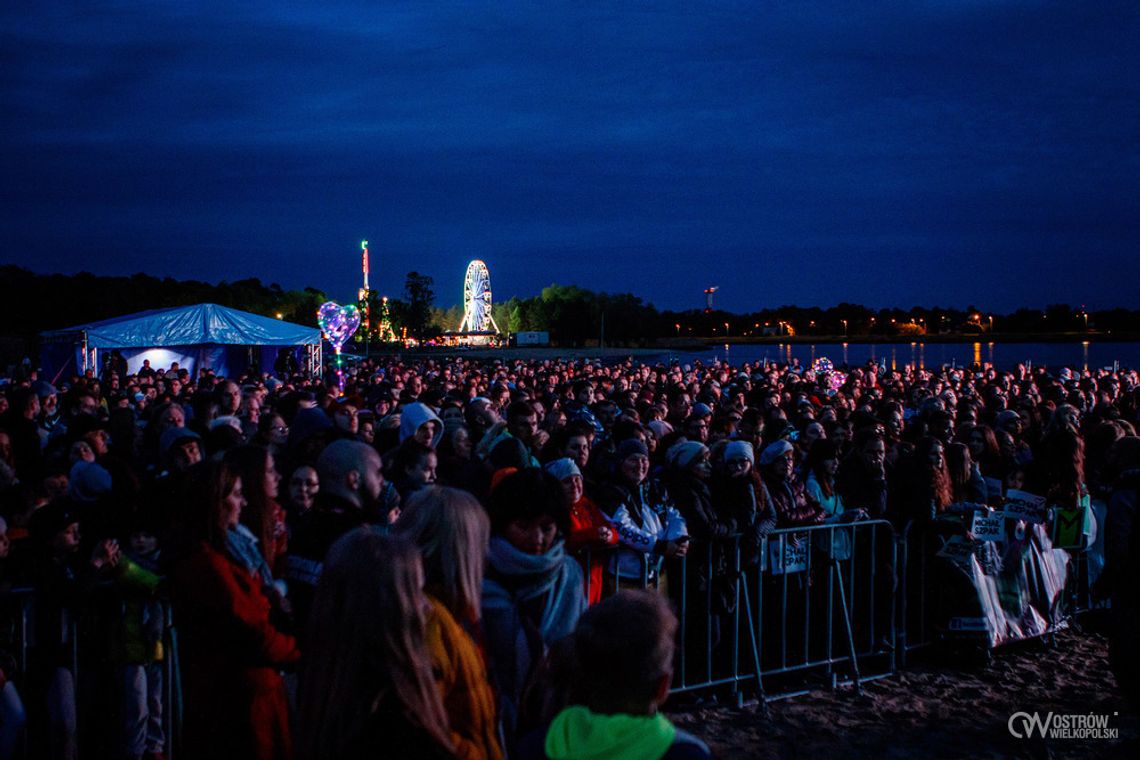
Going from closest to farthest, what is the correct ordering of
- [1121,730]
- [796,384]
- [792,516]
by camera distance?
1. [1121,730]
2. [792,516]
3. [796,384]

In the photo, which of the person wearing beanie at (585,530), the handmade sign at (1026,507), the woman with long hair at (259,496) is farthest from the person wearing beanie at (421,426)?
the handmade sign at (1026,507)

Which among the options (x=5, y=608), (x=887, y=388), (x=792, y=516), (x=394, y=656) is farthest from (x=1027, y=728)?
(x=887, y=388)

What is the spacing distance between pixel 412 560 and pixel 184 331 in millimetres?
27954

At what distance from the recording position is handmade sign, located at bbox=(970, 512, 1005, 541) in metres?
6.60

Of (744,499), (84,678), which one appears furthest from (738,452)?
(84,678)

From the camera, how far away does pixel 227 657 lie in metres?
3.06

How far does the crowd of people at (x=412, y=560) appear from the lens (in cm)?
219

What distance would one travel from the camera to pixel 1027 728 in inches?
216

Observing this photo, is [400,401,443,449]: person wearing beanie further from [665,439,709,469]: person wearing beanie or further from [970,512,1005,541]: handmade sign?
[970,512,1005,541]: handmade sign

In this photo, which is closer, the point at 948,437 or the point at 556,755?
the point at 556,755

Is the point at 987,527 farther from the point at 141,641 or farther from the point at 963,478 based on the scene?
the point at 141,641

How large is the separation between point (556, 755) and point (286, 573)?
2.00 m

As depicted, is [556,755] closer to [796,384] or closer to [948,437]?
[948,437]

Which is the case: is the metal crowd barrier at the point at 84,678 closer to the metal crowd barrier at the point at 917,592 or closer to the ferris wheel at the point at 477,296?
the metal crowd barrier at the point at 917,592
